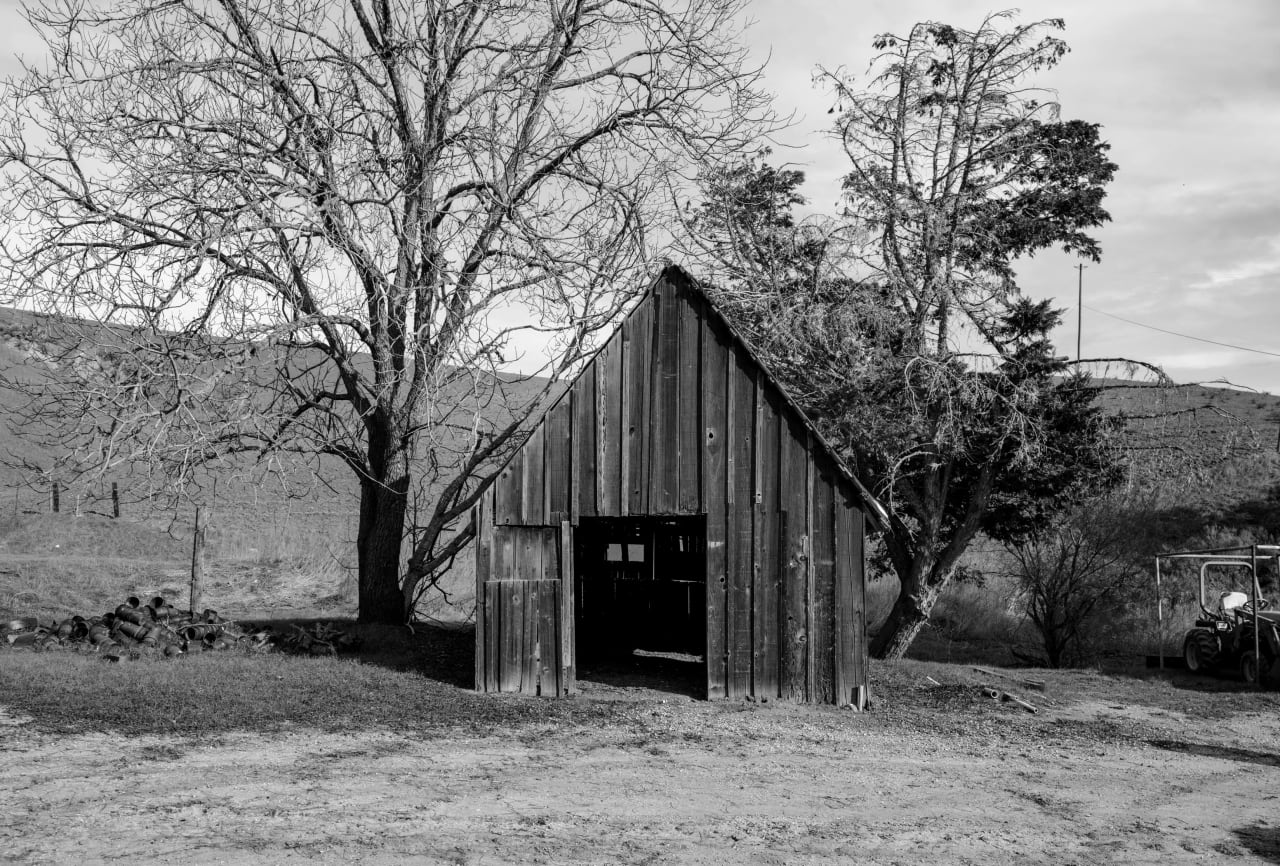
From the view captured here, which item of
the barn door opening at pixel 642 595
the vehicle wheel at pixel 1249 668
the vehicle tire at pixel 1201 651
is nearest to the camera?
the vehicle wheel at pixel 1249 668

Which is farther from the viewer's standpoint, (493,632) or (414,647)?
(414,647)

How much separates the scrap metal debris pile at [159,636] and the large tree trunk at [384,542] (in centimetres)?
98

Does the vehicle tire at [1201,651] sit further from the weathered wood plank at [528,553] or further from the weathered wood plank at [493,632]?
the weathered wood plank at [493,632]

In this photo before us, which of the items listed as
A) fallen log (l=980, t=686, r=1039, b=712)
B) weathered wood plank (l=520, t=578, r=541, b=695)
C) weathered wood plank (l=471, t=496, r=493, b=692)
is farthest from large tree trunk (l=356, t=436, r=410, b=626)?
fallen log (l=980, t=686, r=1039, b=712)

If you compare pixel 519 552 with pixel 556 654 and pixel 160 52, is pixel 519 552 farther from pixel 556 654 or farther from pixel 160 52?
pixel 160 52

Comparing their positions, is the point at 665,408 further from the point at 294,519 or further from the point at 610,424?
the point at 294,519

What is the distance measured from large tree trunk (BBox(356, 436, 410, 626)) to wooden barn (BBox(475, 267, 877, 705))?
3.75 m

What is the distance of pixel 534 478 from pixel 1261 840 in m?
9.25

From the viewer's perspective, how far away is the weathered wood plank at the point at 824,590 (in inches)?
586

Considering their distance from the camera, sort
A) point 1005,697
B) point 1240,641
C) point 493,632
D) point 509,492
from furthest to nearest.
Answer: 1. point 1240,641
2. point 1005,697
3. point 509,492
4. point 493,632

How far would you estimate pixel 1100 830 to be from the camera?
9188mm

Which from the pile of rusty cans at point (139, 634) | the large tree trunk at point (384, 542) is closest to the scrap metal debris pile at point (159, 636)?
the pile of rusty cans at point (139, 634)

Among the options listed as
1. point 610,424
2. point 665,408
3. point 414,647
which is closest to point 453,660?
point 414,647

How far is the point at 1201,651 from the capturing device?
20.4 metres
